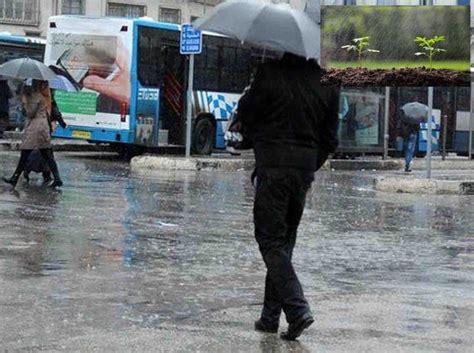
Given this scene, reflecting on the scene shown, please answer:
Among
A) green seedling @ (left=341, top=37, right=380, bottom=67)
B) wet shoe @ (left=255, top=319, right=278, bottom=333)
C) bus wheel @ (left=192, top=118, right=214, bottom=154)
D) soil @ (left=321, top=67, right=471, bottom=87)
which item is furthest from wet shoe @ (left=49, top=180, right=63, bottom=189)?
bus wheel @ (left=192, top=118, right=214, bottom=154)

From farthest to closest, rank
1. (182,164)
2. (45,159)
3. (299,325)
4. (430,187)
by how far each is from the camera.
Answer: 1. (182,164)
2. (430,187)
3. (45,159)
4. (299,325)

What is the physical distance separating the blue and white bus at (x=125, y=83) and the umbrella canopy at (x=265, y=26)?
19.2m

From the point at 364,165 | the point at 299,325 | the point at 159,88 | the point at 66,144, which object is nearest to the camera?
the point at 299,325

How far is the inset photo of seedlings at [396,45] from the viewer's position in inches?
672

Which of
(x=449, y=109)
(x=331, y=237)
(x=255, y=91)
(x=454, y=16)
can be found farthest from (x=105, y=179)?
(x=449, y=109)

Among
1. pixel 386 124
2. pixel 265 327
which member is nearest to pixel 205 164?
pixel 386 124

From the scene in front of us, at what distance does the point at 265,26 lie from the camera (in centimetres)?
668

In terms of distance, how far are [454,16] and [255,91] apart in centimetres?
1131

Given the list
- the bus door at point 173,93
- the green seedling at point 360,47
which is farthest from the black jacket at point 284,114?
the bus door at point 173,93

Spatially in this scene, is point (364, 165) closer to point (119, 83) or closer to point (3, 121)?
point (119, 83)

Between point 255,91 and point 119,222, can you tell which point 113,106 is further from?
point 255,91

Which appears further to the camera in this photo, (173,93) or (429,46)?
(173,93)

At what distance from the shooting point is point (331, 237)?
1184 centimetres

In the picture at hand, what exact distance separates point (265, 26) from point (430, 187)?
504 inches
